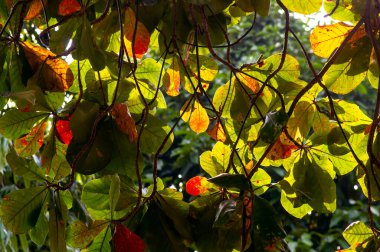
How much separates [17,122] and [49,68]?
0.08 metres

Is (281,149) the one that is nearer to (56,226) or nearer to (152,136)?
(152,136)

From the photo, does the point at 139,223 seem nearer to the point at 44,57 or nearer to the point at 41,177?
the point at 41,177

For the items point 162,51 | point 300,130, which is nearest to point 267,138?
point 300,130

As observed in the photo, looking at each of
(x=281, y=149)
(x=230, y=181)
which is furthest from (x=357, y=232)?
(x=230, y=181)

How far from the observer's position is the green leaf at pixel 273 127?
699mm

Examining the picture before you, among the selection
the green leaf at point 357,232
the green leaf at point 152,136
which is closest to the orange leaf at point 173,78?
the green leaf at point 152,136

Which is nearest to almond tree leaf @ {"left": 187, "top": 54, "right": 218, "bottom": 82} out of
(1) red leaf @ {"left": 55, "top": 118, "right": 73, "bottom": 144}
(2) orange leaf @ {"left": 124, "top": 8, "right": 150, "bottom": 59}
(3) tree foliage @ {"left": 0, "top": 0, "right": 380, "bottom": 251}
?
(3) tree foliage @ {"left": 0, "top": 0, "right": 380, "bottom": 251}

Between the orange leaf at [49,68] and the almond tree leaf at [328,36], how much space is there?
0.33 metres

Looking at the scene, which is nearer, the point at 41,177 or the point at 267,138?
the point at 267,138

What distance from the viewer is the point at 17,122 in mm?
845

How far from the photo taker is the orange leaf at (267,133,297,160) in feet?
2.80

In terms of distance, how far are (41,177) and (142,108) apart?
0.17 metres

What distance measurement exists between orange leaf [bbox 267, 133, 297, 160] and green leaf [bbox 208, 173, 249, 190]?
17cm

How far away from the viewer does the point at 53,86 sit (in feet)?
2.77
